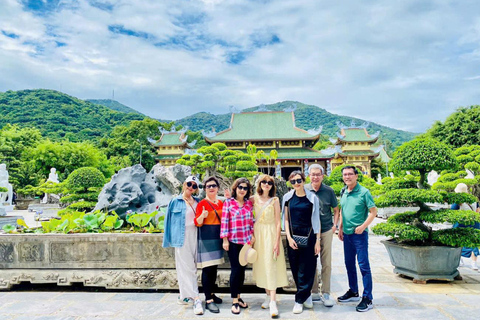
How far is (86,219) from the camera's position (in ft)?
14.6

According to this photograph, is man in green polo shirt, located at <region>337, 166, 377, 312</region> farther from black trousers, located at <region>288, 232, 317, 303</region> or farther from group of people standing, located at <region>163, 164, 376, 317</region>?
black trousers, located at <region>288, 232, 317, 303</region>

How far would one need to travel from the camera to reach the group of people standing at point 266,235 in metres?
3.18

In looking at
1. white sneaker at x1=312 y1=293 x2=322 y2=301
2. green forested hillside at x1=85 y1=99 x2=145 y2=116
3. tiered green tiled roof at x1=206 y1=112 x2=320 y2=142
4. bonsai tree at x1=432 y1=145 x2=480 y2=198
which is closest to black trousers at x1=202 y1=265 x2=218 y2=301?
white sneaker at x1=312 y1=293 x2=322 y2=301

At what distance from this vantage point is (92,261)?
4059mm

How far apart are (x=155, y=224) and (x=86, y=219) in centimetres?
96

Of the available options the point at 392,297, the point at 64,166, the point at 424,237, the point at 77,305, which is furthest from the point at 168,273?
the point at 64,166

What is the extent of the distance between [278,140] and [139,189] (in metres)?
21.1

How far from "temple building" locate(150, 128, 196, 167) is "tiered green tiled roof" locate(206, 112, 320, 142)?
6246 mm

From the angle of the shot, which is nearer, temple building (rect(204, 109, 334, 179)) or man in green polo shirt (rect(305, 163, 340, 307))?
man in green polo shirt (rect(305, 163, 340, 307))

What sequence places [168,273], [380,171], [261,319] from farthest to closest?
[380,171]
[168,273]
[261,319]

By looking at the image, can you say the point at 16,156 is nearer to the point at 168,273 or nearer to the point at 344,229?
the point at 168,273

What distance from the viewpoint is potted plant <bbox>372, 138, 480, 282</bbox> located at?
13.2 ft

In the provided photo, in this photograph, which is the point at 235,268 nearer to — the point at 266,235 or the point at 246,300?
the point at 266,235

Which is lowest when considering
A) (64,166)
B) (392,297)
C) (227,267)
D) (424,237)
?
(392,297)
